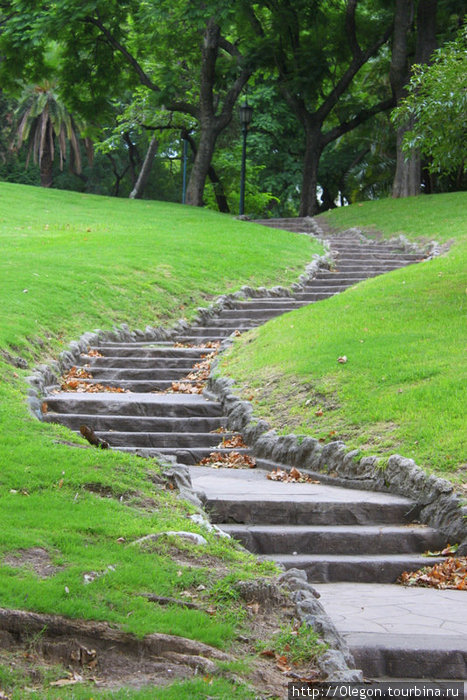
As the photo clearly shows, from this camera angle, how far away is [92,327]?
45.6 feet

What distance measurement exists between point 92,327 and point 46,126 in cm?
3024

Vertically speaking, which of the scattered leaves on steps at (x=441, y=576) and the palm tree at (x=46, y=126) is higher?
the palm tree at (x=46, y=126)

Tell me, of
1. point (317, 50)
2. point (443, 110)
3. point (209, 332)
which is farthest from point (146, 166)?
point (443, 110)

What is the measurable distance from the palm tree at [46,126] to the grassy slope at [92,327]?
39.7 feet

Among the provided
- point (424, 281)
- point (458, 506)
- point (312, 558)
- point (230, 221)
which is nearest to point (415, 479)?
point (458, 506)

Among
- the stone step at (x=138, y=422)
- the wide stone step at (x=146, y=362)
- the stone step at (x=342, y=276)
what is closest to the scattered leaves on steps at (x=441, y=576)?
the stone step at (x=138, y=422)

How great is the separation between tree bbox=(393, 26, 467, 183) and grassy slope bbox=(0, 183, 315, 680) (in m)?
5.30

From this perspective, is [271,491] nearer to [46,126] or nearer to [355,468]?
[355,468]

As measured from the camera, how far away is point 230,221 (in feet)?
87.7

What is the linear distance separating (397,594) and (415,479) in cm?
174

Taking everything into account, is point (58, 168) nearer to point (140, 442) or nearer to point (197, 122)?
point (197, 122)

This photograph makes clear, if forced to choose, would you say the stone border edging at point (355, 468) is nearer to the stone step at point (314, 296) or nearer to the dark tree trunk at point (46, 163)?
the stone step at point (314, 296)

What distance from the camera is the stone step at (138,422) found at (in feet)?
33.1

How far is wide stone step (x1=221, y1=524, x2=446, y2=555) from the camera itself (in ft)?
22.6
